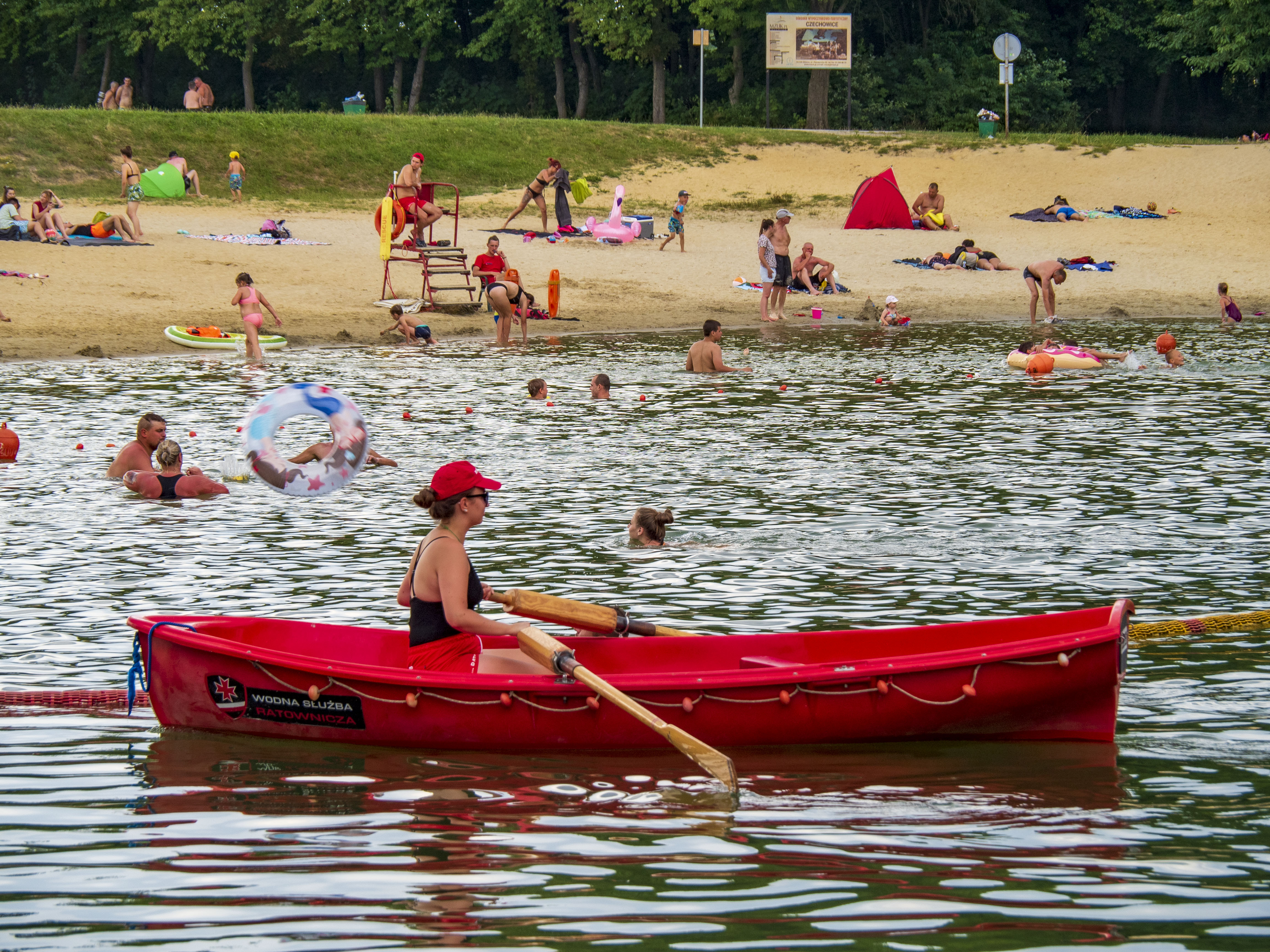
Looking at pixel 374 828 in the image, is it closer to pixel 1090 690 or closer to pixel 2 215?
pixel 1090 690

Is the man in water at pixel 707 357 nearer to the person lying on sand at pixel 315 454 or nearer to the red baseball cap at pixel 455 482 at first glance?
A: the person lying on sand at pixel 315 454

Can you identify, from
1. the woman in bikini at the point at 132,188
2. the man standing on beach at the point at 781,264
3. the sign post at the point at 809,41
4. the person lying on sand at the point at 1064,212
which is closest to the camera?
the man standing on beach at the point at 781,264

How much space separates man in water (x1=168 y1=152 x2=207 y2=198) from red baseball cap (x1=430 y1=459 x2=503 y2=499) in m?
30.0

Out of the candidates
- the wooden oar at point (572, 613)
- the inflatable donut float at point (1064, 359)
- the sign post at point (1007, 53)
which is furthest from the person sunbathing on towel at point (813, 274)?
the wooden oar at point (572, 613)

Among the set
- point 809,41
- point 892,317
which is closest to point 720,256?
point 892,317

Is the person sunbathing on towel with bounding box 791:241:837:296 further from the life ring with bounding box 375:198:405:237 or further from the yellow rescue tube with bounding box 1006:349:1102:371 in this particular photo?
the yellow rescue tube with bounding box 1006:349:1102:371

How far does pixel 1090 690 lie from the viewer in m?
7.44

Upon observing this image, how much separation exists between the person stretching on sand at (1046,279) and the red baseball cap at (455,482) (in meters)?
20.9

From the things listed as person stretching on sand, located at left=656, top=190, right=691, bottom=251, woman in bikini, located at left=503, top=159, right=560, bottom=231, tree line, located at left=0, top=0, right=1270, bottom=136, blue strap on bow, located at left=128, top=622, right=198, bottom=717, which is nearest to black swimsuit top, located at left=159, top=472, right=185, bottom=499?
blue strap on bow, located at left=128, top=622, right=198, bottom=717

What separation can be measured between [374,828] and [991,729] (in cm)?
329

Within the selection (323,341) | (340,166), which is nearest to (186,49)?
(340,166)

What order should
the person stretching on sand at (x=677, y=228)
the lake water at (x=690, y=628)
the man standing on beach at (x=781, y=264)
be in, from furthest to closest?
1. the person stretching on sand at (x=677, y=228)
2. the man standing on beach at (x=781, y=264)
3. the lake water at (x=690, y=628)

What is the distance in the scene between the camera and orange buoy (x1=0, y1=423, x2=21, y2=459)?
599 inches

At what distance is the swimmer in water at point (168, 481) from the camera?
13883mm
